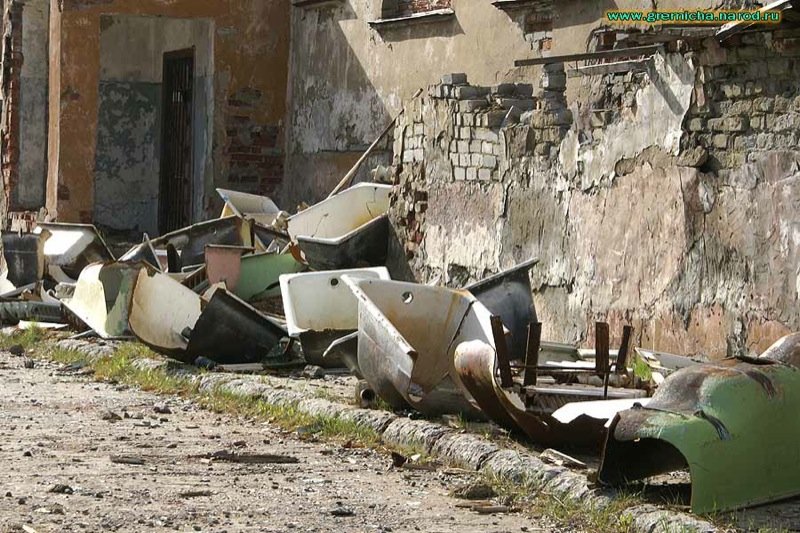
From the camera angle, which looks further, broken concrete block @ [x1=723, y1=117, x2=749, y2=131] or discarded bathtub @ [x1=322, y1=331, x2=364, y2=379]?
discarded bathtub @ [x1=322, y1=331, x2=364, y2=379]

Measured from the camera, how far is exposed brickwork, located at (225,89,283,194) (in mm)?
17781

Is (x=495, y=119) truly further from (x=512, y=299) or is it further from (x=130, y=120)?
(x=130, y=120)

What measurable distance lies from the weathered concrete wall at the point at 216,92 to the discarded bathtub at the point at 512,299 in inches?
354

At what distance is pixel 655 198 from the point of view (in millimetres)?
9039

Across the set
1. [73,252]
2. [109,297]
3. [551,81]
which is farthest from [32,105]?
[551,81]

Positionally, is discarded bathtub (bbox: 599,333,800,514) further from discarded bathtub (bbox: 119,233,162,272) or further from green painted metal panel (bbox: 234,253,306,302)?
discarded bathtub (bbox: 119,233,162,272)

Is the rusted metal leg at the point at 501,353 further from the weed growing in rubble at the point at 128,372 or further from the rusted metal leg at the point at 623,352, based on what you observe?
the weed growing in rubble at the point at 128,372

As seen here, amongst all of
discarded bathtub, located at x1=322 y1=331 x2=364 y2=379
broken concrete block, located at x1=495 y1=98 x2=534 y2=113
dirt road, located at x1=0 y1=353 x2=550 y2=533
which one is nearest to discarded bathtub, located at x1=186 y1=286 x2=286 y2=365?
dirt road, located at x1=0 y1=353 x2=550 y2=533

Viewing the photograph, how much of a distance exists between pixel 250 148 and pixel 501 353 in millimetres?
10846

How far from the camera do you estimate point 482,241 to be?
1096cm

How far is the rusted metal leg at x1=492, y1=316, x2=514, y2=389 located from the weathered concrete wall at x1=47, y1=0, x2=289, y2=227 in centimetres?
1070

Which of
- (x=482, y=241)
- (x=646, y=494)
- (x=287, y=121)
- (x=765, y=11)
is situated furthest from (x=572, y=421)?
(x=287, y=121)

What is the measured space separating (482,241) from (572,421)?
14.0ft

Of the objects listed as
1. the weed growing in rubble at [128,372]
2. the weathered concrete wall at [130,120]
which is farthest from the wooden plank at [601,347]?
the weathered concrete wall at [130,120]
